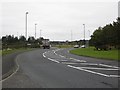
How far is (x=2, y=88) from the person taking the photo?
37.4 feet

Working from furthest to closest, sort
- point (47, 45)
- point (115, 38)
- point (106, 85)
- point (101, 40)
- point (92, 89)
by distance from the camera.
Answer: point (47, 45) < point (101, 40) < point (115, 38) < point (106, 85) < point (92, 89)

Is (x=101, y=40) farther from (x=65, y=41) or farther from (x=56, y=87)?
(x=65, y=41)

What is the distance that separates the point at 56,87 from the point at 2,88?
84.2 inches

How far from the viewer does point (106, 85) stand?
11.8 metres

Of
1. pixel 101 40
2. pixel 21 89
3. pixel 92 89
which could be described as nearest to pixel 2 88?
pixel 21 89

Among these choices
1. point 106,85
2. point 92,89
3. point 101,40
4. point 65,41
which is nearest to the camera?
point 92,89

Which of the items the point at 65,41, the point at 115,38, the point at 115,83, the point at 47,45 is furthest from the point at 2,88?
the point at 65,41

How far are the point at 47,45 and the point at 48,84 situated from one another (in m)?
71.3

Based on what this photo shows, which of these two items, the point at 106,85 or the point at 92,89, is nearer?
the point at 92,89

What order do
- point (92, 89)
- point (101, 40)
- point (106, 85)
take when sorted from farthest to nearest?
point (101, 40) → point (106, 85) → point (92, 89)

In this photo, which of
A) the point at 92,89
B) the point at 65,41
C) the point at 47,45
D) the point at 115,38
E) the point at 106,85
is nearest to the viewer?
the point at 92,89

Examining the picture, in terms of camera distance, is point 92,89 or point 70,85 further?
point 70,85

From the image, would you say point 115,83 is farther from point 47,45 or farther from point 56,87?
point 47,45

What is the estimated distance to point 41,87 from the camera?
11.5 meters
